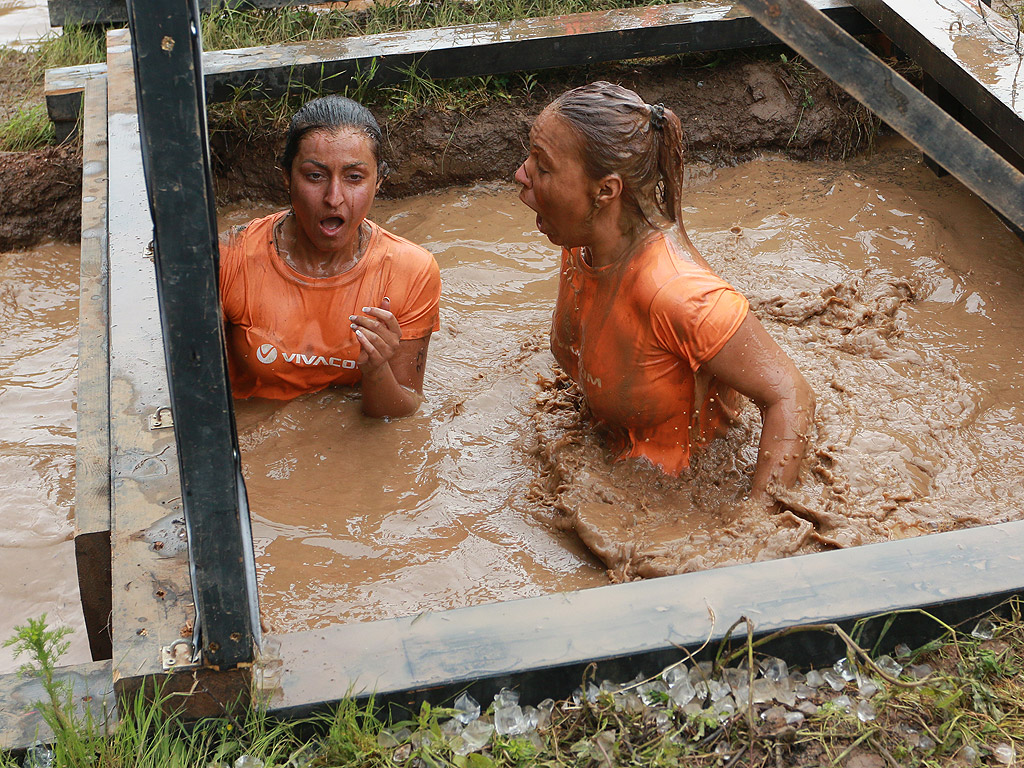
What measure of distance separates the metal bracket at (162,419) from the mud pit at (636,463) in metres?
0.66

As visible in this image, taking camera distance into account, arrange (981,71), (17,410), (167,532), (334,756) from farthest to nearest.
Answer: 1. (981,71)
2. (17,410)
3. (167,532)
4. (334,756)

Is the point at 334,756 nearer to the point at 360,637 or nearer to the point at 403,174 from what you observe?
the point at 360,637

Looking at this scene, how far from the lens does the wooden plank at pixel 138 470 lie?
205 cm

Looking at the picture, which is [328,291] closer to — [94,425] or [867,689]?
[94,425]

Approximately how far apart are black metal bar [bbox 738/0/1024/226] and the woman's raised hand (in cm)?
185

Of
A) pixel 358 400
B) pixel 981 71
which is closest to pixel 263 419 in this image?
pixel 358 400

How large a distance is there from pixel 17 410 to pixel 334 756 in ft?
8.98

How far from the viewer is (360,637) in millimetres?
2158

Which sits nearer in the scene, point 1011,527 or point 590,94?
point 1011,527

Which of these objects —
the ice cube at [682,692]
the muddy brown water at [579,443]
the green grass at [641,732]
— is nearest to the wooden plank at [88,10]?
the muddy brown water at [579,443]

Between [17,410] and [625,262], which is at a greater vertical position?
[625,262]

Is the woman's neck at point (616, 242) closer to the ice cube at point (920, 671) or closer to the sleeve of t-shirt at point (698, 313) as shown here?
the sleeve of t-shirt at point (698, 313)

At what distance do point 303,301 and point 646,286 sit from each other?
4.43 feet

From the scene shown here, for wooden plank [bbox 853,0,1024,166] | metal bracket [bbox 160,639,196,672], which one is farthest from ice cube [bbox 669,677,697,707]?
wooden plank [bbox 853,0,1024,166]
